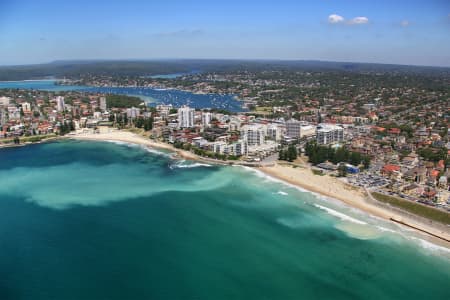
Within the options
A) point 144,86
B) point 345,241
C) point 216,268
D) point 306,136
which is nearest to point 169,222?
point 216,268

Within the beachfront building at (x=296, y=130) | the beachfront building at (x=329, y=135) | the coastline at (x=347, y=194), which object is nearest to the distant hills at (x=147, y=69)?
the beachfront building at (x=296, y=130)

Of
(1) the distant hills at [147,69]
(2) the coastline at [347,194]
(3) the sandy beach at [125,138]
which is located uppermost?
(1) the distant hills at [147,69]

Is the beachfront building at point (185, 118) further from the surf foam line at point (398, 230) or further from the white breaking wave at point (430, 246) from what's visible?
the white breaking wave at point (430, 246)

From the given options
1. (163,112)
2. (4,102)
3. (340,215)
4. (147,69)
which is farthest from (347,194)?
(147,69)

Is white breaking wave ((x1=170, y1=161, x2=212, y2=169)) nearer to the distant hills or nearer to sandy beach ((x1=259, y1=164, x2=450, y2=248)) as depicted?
sandy beach ((x1=259, y1=164, x2=450, y2=248))

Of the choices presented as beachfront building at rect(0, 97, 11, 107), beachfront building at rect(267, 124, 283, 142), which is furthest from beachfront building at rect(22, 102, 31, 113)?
beachfront building at rect(267, 124, 283, 142)

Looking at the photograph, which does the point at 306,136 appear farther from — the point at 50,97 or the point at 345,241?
the point at 50,97

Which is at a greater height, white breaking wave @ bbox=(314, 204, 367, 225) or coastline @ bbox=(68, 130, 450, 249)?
coastline @ bbox=(68, 130, 450, 249)
